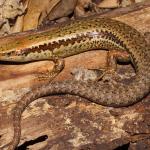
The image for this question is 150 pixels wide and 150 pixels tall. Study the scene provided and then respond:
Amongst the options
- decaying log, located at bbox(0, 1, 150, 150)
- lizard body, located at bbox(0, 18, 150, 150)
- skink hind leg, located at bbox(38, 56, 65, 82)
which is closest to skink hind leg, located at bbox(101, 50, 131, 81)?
lizard body, located at bbox(0, 18, 150, 150)

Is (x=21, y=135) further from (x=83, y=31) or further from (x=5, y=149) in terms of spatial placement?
(x=83, y=31)

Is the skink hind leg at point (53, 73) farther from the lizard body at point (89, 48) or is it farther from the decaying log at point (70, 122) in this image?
the lizard body at point (89, 48)

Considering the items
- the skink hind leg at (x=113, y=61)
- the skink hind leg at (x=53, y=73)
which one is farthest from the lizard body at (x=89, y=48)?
the skink hind leg at (x=53, y=73)

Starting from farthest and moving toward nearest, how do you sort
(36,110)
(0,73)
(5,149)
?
(0,73) < (36,110) < (5,149)

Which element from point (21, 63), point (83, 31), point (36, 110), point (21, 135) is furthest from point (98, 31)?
point (21, 135)

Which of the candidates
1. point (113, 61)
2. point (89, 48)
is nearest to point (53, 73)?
point (89, 48)

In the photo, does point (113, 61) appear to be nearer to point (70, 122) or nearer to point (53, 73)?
point (53, 73)

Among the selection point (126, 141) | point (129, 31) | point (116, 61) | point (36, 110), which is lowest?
point (126, 141)
